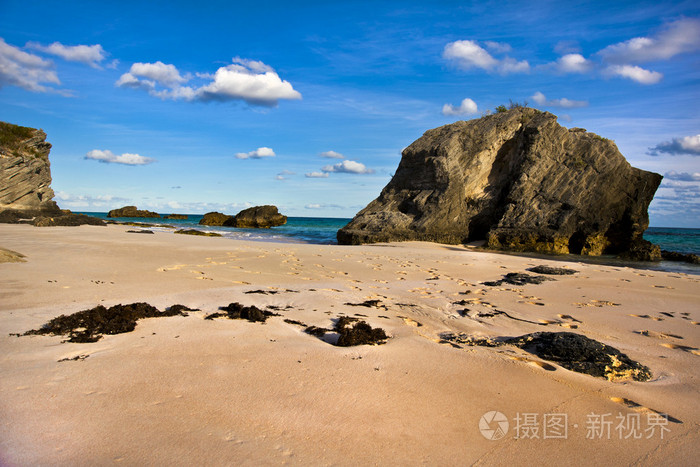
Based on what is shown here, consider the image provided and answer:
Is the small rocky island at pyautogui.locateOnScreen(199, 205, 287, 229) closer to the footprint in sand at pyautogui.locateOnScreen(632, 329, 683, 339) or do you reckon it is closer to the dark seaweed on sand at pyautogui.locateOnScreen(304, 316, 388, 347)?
the dark seaweed on sand at pyautogui.locateOnScreen(304, 316, 388, 347)

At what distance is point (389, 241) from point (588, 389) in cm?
1263

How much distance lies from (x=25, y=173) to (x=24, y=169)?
0.31 m

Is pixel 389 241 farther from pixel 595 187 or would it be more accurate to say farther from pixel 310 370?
pixel 310 370

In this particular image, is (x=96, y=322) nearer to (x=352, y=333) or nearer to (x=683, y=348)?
(x=352, y=333)

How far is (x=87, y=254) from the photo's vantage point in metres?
7.55

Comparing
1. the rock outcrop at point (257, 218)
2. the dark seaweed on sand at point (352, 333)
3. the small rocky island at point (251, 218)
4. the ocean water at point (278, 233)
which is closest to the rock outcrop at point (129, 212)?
the ocean water at point (278, 233)

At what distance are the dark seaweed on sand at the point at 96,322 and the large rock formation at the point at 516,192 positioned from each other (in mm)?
11431

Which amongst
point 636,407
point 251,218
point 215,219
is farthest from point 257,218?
point 636,407

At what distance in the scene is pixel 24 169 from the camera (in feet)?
82.2

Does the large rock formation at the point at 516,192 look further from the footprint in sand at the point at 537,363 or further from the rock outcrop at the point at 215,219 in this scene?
the rock outcrop at the point at 215,219

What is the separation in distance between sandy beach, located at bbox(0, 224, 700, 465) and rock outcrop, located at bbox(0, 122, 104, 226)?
25.6 m

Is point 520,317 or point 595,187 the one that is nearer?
point 520,317

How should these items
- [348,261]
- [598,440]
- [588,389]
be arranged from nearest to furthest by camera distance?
[598,440] → [588,389] → [348,261]

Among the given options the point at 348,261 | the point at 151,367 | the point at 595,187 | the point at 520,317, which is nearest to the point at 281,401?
the point at 151,367
